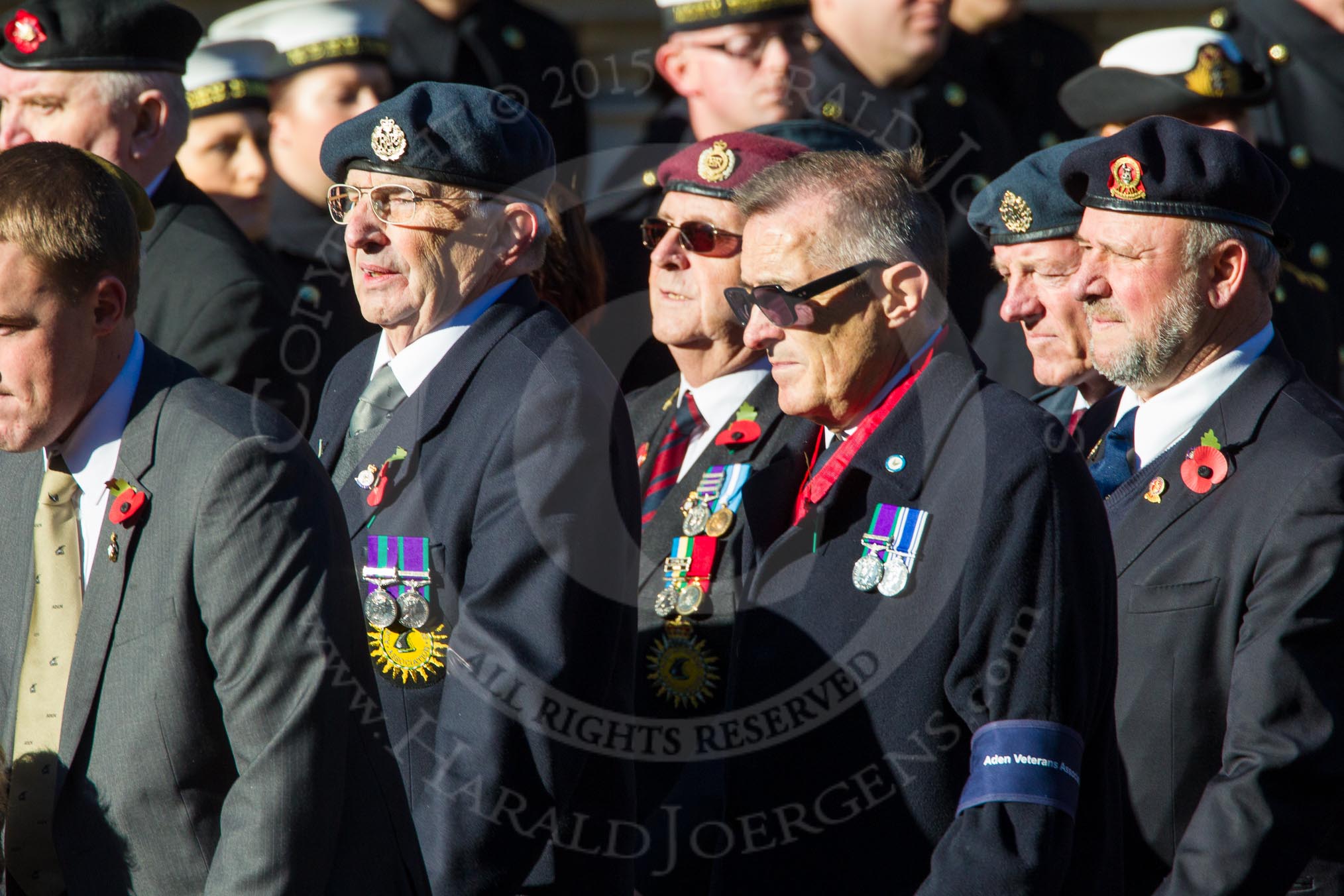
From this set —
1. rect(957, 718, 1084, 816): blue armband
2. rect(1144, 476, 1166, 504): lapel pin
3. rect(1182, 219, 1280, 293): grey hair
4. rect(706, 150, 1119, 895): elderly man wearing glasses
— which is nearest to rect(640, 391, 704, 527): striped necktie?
rect(706, 150, 1119, 895): elderly man wearing glasses

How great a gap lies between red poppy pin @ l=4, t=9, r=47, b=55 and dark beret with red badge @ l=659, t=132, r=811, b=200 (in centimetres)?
208

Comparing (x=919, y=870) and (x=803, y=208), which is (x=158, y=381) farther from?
(x=919, y=870)

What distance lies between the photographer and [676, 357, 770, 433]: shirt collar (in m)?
4.50

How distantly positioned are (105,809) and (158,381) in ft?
2.33

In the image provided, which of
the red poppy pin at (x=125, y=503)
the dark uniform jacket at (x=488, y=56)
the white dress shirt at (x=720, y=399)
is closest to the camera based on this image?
the red poppy pin at (x=125, y=503)

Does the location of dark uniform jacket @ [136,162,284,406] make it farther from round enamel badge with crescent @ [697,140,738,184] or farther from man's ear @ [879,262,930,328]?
man's ear @ [879,262,930,328]

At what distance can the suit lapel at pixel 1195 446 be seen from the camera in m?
3.53

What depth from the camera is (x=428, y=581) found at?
11.3 feet

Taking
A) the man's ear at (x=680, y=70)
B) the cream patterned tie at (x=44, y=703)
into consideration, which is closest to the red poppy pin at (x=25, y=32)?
the man's ear at (x=680, y=70)

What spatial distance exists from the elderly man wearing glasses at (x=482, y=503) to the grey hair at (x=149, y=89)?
65.6 inches

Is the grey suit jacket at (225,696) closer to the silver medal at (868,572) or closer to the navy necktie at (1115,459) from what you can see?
the silver medal at (868,572)

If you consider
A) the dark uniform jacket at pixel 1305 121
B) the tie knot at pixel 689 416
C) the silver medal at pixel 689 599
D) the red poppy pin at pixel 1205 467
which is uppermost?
the red poppy pin at pixel 1205 467

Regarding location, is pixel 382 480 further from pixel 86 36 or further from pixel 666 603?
pixel 86 36

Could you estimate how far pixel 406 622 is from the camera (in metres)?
3.45
